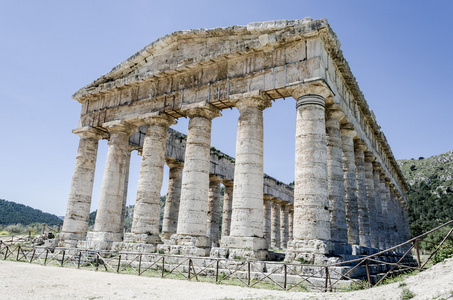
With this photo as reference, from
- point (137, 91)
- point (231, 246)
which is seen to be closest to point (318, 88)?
point (231, 246)

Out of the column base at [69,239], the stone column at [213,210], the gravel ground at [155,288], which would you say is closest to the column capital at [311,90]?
the gravel ground at [155,288]

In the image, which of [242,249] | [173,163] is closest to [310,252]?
[242,249]

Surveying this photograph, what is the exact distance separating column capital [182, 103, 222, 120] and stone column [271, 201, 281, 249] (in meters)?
23.6

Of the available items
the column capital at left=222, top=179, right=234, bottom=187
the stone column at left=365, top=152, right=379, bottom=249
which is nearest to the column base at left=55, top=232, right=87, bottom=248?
the column capital at left=222, top=179, right=234, bottom=187

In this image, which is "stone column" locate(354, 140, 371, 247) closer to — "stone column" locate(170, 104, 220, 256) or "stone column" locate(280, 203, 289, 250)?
"stone column" locate(170, 104, 220, 256)

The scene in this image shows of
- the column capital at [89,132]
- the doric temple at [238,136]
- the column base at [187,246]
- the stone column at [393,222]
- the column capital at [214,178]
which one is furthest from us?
the stone column at [393,222]

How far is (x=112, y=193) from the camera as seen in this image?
20672mm

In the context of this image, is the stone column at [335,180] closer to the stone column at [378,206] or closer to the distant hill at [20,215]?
the stone column at [378,206]

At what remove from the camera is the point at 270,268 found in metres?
13.1

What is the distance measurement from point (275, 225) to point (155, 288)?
30.4 metres

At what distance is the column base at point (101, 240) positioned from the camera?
18781 mm

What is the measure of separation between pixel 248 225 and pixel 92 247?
9576 mm

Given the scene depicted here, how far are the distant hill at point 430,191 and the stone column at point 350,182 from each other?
45.3m

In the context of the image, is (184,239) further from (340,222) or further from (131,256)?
(340,222)
